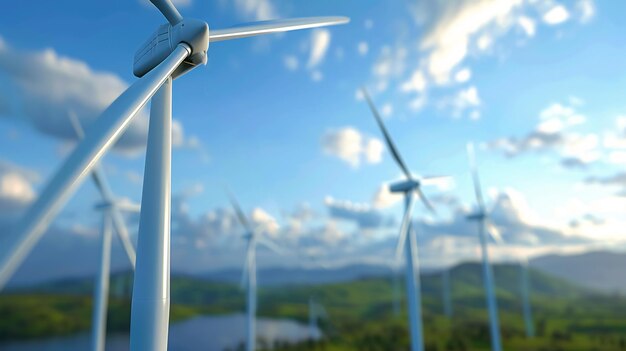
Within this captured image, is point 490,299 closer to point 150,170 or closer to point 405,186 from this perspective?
point 405,186

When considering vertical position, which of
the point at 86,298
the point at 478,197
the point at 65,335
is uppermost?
the point at 478,197

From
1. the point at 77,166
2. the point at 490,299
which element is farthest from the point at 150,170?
the point at 490,299

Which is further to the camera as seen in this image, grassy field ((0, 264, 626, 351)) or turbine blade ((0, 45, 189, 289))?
grassy field ((0, 264, 626, 351))

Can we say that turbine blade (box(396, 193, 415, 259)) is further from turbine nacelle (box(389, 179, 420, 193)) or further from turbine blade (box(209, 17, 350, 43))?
turbine blade (box(209, 17, 350, 43))

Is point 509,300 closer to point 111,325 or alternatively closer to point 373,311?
point 373,311

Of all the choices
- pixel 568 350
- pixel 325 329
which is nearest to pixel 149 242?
pixel 568 350

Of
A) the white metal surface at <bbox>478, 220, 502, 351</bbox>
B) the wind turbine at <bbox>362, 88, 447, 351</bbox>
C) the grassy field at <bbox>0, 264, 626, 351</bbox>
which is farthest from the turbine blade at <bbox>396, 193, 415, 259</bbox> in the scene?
the grassy field at <bbox>0, 264, 626, 351</bbox>
